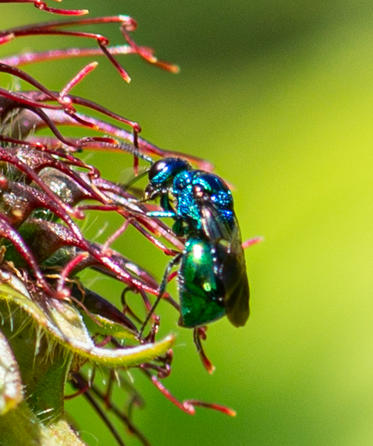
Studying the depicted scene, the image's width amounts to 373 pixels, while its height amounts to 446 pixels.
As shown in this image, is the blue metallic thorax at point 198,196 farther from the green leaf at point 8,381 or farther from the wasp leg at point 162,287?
the green leaf at point 8,381

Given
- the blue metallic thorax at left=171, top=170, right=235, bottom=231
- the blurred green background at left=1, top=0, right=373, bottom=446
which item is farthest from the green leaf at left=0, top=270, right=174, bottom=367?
the blurred green background at left=1, top=0, right=373, bottom=446

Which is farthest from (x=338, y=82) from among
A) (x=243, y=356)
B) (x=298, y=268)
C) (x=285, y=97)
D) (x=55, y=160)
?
(x=55, y=160)

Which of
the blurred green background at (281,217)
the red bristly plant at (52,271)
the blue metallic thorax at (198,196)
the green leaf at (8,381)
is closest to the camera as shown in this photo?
the green leaf at (8,381)

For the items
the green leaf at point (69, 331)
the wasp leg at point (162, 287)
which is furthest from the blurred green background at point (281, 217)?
the green leaf at point (69, 331)

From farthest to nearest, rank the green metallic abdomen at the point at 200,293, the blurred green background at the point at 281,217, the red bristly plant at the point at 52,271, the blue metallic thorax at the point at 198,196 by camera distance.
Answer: the blurred green background at the point at 281,217
the blue metallic thorax at the point at 198,196
the green metallic abdomen at the point at 200,293
the red bristly plant at the point at 52,271

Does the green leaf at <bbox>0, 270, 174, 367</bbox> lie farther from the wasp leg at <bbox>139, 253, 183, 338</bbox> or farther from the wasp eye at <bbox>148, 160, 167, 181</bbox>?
the wasp eye at <bbox>148, 160, 167, 181</bbox>
